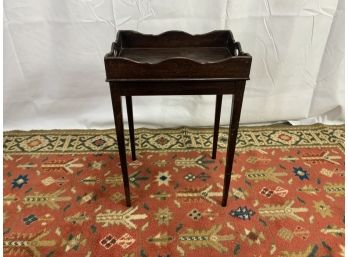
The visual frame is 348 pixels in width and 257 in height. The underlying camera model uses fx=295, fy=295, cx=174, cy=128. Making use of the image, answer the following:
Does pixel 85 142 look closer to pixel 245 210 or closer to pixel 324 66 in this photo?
pixel 245 210

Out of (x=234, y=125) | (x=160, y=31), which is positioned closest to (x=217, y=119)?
(x=234, y=125)

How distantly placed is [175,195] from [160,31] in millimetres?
833

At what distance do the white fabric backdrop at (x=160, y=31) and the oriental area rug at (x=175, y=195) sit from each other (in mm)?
103

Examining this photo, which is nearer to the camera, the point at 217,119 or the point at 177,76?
the point at 177,76

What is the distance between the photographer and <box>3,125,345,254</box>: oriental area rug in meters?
1.16

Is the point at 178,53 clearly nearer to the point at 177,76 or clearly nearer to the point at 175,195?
the point at 177,76

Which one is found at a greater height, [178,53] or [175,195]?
[178,53]

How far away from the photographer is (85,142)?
1726mm

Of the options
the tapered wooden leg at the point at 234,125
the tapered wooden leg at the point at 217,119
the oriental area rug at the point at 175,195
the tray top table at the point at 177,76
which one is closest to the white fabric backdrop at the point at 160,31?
the oriental area rug at the point at 175,195

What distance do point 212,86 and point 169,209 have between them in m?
0.61

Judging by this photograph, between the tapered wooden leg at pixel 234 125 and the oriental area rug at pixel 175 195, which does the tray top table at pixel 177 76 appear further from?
the oriental area rug at pixel 175 195

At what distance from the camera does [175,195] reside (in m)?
1.38

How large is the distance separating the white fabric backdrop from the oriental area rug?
4.1 inches

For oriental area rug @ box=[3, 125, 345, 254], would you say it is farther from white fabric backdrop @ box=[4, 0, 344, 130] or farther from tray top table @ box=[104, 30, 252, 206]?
tray top table @ box=[104, 30, 252, 206]
